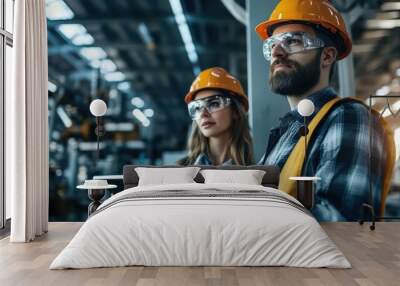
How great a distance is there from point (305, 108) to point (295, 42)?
0.81m

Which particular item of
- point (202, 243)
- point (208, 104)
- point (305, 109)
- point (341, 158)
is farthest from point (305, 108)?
point (202, 243)

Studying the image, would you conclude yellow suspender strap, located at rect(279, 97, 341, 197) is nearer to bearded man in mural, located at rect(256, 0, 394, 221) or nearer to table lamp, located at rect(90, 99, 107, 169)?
bearded man in mural, located at rect(256, 0, 394, 221)

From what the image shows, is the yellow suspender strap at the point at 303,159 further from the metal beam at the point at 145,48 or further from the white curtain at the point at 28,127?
the white curtain at the point at 28,127

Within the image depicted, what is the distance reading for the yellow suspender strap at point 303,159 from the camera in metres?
5.51

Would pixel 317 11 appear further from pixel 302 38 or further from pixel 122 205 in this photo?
pixel 122 205

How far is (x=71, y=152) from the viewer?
5.78 meters

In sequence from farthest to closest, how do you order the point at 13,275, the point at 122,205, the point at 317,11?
1. the point at 317,11
2. the point at 122,205
3. the point at 13,275

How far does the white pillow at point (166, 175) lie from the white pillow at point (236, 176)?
0.63 ft

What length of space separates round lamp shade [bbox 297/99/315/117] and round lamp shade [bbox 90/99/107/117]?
7.21ft

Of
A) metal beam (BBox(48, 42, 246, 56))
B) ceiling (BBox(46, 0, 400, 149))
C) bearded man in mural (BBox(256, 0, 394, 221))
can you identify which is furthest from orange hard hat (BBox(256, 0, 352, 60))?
metal beam (BBox(48, 42, 246, 56))

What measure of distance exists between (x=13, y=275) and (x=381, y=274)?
2.49 metres

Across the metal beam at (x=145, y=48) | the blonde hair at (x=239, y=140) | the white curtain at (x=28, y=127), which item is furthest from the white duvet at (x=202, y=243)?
the metal beam at (x=145, y=48)

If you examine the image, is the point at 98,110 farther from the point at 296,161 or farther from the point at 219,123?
the point at 296,161

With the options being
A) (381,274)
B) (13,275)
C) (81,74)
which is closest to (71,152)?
(81,74)
